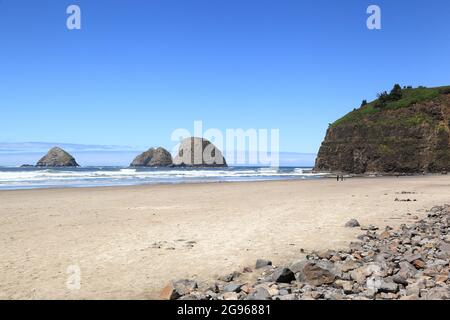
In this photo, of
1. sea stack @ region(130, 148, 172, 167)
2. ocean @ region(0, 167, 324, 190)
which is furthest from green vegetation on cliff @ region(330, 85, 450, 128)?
sea stack @ region(130, 148, 172, 167)

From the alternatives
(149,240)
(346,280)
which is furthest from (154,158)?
(346,280)

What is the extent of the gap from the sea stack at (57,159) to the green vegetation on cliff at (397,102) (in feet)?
428

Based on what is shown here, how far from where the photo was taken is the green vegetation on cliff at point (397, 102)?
66.9 meters

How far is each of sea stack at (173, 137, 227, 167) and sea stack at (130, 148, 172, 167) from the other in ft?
14.3

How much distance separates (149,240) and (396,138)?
6229cm

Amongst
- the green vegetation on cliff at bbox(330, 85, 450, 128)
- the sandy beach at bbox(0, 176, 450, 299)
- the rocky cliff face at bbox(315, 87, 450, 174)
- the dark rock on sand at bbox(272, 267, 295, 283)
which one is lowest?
the sandy beach at bbox(0, 176, 450, 299)

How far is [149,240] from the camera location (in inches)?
404

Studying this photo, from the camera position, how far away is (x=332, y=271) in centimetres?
636

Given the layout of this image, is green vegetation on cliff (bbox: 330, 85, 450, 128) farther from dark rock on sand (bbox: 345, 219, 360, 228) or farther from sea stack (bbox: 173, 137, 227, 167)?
sea stack (bbox: 173, 137, 227, 167)

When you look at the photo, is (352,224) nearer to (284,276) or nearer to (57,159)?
(284,276)

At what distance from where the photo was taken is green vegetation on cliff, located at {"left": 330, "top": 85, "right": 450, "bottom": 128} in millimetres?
66875

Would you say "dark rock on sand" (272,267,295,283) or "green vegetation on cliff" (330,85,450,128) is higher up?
"green vegetation on cliff" (330,85,450,128)
